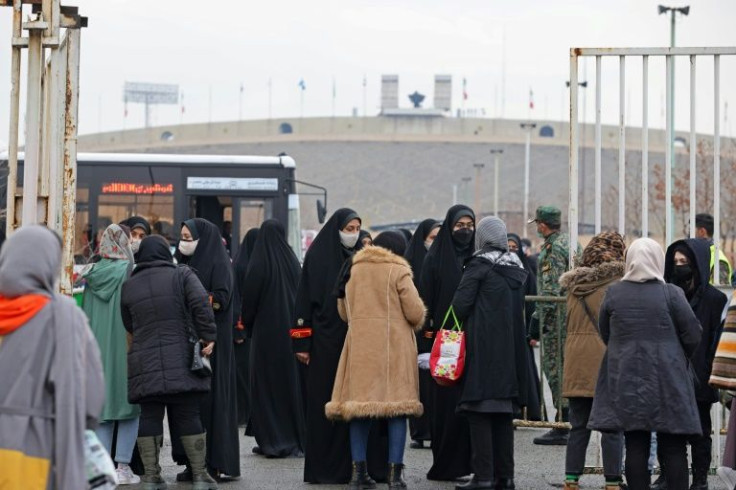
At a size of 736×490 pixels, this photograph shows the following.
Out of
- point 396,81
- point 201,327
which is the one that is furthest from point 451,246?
point 396,81

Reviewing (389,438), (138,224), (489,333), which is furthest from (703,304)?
(138,224)

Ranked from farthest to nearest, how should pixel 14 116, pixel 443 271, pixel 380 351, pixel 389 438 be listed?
1. pixel 443 271
2. pixel 389 438
3. pixel 380 351
4. pixel 14 116

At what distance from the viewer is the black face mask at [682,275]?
7.85 meters

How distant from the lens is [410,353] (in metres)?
8.36

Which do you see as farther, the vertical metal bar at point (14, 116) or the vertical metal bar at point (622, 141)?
the vertical metal bar at point (622, 141)

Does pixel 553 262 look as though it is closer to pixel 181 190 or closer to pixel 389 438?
pixel 389 438

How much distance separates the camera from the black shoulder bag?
798 centimetres

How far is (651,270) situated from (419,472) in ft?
9.12

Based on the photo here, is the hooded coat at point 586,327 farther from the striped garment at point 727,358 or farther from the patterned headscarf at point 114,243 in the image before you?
the patterned headscarf at point 114,243

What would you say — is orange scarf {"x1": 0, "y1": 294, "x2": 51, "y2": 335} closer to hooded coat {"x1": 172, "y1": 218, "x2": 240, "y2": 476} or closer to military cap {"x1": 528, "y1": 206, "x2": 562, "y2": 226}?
hooded coat {"x1": 172, "y1": 218, "x2": 240, "y2": 476}

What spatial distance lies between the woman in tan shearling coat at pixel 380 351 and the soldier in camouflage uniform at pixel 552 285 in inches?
81.4

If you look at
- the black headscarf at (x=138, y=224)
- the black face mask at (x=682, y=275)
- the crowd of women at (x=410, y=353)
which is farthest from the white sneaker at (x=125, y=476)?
the black face mask at (x=682, y=275)

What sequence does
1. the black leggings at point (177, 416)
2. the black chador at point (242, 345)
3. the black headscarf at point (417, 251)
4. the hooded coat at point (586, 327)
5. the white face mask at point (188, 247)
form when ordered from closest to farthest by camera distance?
1. the hooded coat at point (586, 327)
2. the black leggings at point (177, 416)
3. the white face mask at point (188, 247)
4. the black headscarf at point (417, 251)
5. the black chador at point (242, 345)

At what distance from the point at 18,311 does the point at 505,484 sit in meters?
4.24
